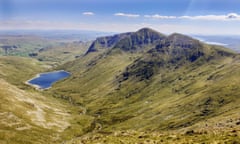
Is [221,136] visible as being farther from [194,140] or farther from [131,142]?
[131,142]

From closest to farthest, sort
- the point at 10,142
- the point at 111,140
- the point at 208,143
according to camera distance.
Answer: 1. the point at 208,143
2. the point at 111,140
3. the point at 10,142

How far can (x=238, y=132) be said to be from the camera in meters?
55.7

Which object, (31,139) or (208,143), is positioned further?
(31,139)

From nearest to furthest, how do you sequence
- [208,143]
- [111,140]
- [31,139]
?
1. [208,143]
2. [111,140]
3. [31,139]

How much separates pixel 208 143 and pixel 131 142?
74.5 ft

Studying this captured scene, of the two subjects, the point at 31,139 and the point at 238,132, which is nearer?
the point at 238,132

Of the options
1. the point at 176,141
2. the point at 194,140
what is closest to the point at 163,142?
the point at 176,141

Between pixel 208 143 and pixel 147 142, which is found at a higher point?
pixel 208 143

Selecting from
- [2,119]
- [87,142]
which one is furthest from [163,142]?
[2,119]

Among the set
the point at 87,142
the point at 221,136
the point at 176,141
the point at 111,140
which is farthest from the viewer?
the point at 87,142

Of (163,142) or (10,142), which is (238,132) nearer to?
(163,142)

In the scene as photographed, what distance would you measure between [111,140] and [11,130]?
135m

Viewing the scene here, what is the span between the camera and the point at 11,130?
18375cm

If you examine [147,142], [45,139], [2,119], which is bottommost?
[45,139]
